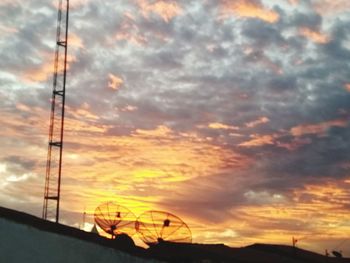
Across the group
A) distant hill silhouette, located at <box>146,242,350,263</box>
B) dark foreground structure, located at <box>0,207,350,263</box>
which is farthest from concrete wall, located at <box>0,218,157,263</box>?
distant hill silhouette, located at <box>146,242,350,263</box>

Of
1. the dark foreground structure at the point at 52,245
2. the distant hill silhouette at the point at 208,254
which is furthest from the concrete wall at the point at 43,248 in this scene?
the distant hill silhouette at the point at 208,254

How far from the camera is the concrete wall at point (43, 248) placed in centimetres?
1195

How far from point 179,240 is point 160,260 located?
591 cm

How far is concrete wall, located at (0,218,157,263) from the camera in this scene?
1195 cm

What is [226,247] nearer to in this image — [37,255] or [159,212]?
[159,212]

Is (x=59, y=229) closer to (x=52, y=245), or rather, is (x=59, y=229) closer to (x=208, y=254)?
(x=52, y=245)

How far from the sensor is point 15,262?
11930 mm

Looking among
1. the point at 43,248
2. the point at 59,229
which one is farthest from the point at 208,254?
the point at 43,248

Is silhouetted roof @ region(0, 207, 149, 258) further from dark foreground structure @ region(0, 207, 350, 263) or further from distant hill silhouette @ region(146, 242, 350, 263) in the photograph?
distant hill silhouette @ region(146, 242, 350, 263)

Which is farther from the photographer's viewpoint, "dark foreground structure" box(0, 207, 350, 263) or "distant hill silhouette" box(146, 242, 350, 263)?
"distant hill silhouette" box(146, 242, 350, 263)

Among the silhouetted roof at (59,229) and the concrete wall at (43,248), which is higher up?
the silhouetted roof at (59,229)

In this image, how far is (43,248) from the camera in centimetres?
1269

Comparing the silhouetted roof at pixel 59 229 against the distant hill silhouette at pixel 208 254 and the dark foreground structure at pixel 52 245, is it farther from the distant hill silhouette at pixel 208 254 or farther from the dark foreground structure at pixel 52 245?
the distant hill silhouette at pixel 208 254

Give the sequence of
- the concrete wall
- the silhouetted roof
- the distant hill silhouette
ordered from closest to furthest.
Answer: the concrete wall
the silhouetted roof
the distant hill silhouette
